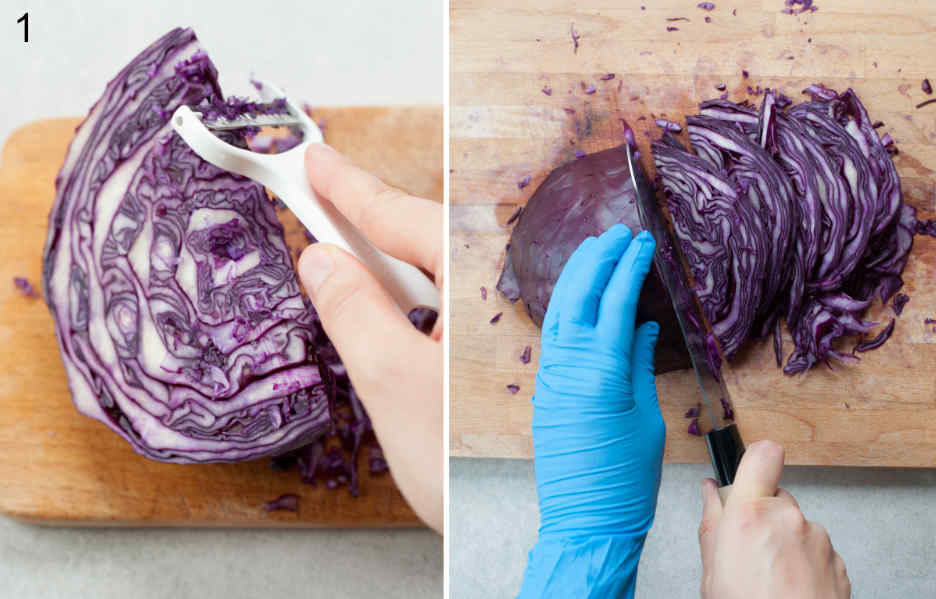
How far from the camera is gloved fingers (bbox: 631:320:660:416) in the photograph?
0.90 meters

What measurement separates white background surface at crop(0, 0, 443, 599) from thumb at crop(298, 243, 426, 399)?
427mm

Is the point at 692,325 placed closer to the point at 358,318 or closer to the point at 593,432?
the point at 593,432

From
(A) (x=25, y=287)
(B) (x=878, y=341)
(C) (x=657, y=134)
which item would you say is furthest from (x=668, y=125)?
(A) (x=25, y=287)

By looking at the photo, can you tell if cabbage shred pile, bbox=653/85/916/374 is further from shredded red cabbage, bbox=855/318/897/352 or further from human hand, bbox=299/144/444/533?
human hand, bbox=299/144/444/533

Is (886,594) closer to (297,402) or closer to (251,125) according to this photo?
(297,402)

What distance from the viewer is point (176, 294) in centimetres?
92

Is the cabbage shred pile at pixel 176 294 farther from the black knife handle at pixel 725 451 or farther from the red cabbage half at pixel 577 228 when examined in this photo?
the black knife handle at pixel 725 451

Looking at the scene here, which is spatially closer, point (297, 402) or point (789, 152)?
point (297, 402)

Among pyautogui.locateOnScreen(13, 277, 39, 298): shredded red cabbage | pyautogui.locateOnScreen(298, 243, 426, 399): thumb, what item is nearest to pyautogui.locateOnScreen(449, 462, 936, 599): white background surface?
pyautogui.locateOnScreen(298, 243, 426, 399): thumb

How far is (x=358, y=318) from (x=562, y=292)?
0.95 ft

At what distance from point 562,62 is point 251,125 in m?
0.49

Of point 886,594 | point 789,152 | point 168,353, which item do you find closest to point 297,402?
point 168,353

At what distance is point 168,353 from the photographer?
921 mm

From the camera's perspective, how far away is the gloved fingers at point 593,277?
831mm
